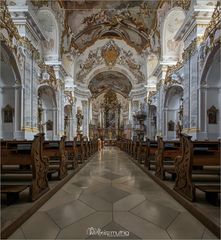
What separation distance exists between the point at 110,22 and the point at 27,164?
16945 mm

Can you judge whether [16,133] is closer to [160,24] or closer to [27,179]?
[27,179]

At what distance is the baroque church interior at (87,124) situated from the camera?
9.70 ft

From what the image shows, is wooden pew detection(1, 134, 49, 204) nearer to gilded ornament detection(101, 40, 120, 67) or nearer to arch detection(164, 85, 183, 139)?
arch detection(164, 85, 183, 139)

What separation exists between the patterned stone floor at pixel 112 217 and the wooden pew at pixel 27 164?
0.99 ft

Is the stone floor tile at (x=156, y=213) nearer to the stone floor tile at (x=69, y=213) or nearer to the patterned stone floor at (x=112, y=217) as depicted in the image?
the patterned stone floor at (x=112, y=217)

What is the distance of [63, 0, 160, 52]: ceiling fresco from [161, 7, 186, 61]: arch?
1.76 m

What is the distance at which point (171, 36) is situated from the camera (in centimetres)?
1466

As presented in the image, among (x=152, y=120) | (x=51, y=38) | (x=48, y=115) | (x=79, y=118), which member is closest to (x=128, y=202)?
(x=48, y=115)

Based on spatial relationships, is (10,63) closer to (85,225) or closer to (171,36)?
(85,225)

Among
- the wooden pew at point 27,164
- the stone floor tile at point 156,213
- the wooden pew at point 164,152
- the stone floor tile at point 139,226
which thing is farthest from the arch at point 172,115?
the stone floor tile at point 139,226

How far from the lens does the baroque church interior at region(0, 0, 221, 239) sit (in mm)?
2957

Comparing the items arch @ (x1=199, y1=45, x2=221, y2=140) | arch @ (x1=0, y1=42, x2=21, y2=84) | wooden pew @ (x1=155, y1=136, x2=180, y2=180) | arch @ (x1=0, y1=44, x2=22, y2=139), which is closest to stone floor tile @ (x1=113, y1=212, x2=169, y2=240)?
wooden pew @ (x1=155, y1=136, x2=180, y2=180)

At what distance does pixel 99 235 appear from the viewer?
251cm

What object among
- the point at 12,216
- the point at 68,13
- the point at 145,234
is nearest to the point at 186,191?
the point at 145,234
